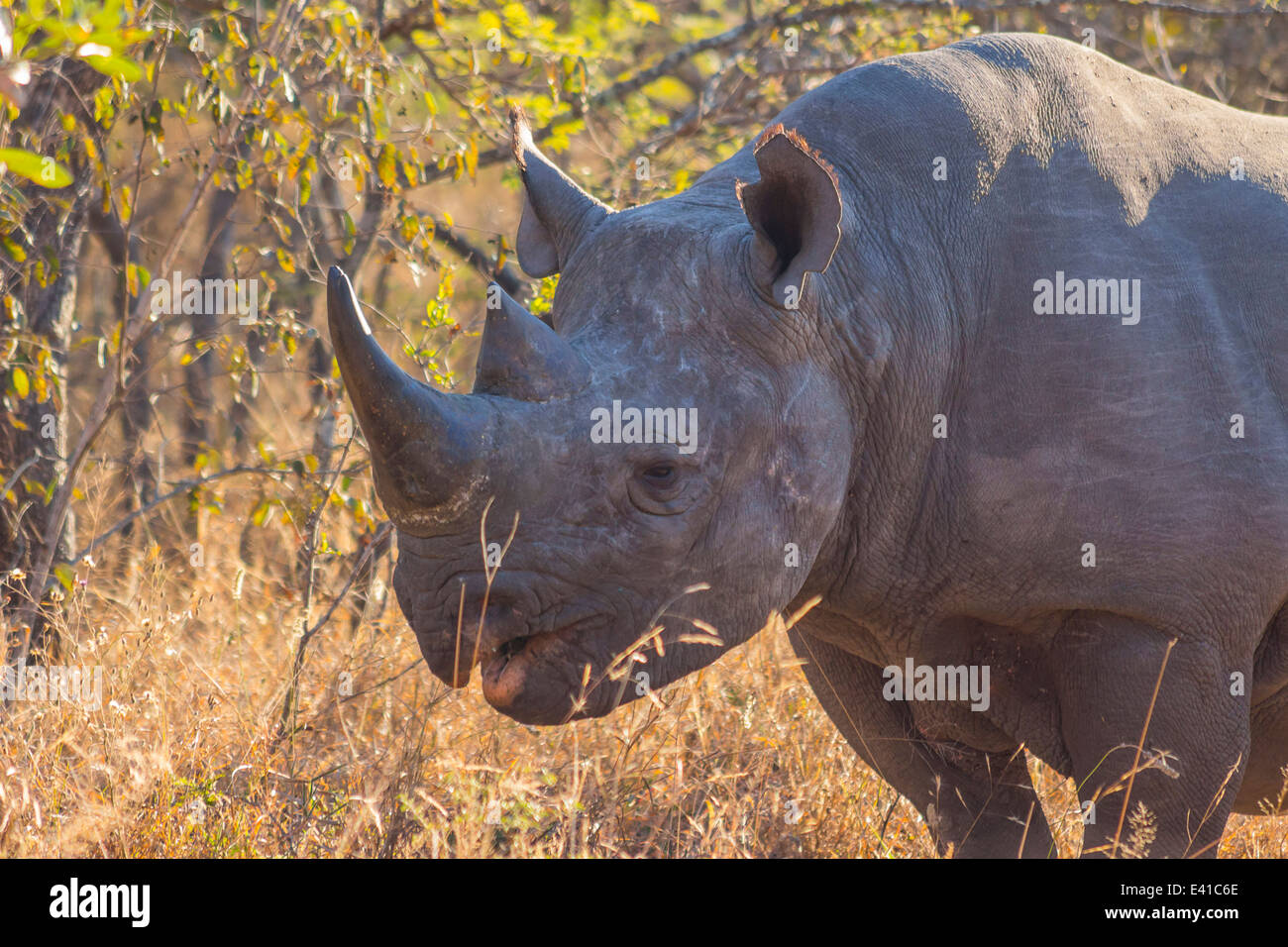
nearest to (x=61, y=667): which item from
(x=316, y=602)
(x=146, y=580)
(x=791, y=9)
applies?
(x=146, y=580)

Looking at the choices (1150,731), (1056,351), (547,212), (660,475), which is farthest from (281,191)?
(1150,731)

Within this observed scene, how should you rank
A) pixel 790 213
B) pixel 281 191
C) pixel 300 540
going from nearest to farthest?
pixel 790 213 < pixel 300 540 < pixel 281 191

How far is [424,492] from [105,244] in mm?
5416

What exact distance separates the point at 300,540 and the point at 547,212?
2.53 metres

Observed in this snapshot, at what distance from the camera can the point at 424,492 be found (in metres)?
3.17

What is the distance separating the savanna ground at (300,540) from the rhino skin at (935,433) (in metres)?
0.31

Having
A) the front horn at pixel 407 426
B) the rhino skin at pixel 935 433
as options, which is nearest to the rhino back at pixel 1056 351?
the rhino skin at pixel 935 433

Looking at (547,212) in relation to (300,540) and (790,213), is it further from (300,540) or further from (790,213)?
(300,540)

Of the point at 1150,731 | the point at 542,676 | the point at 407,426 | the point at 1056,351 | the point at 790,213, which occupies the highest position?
the point at 790,213

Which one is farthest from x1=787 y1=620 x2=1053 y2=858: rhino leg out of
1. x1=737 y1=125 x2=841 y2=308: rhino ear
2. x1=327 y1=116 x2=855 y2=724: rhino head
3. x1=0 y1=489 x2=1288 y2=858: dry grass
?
x1=737 y1=125 x2=841 y2=308: rhino ear

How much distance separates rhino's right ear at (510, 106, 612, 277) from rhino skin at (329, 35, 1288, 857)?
0.01 metres

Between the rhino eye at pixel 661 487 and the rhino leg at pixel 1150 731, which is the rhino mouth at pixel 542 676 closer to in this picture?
the rhino eye at pixel 661 487

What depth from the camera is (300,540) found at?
612cm
